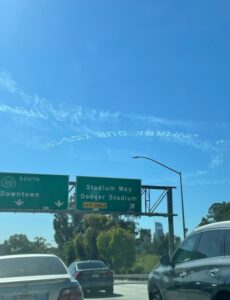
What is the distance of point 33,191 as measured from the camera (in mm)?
36875

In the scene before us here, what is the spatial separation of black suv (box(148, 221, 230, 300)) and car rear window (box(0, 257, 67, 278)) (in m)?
1.84

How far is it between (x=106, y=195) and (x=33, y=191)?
187 inches

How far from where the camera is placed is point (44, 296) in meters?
9.17

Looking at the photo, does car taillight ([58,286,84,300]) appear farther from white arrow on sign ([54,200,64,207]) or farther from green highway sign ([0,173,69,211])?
white arrow on sign ([54,200,64,207])

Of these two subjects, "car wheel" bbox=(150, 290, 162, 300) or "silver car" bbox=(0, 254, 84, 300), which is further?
"car wheel" bbox=(150, 290, 162, 300)

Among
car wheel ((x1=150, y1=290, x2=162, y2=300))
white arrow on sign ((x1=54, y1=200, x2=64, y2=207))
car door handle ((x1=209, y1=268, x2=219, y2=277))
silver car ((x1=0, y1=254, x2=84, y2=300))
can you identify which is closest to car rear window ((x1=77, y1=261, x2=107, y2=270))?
white arrow on sign ((x1=54, y1=200, x2=64, y2=207))

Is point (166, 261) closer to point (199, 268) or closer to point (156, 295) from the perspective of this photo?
point (156, 295)

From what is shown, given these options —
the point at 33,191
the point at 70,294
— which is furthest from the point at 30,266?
the point at 33,191

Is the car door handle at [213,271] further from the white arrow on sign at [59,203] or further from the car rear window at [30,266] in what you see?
the white arrow on sign at [59,203]

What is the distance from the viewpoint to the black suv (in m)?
8.23

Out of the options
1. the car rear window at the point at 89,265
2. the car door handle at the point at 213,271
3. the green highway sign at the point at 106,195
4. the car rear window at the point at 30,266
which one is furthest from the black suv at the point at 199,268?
the green highway sign at the point at 106,195

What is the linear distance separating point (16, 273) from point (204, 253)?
10.9 feet

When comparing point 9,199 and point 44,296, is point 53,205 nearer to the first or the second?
point 9,199

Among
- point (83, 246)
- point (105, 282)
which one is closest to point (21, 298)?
point (105, 282)
